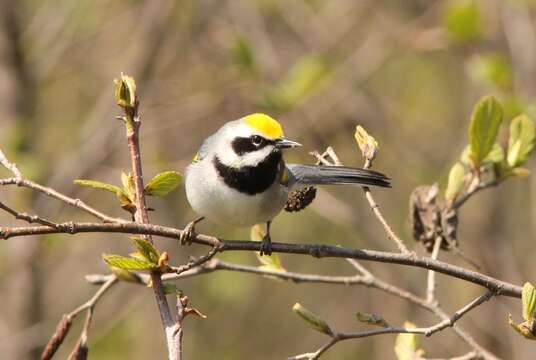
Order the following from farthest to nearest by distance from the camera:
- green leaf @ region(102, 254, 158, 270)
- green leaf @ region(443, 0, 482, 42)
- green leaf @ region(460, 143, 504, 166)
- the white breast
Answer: green leaf @ region(443, 0, 482, 42), the white breast, green leaf @ region(460, 143, 504, 166), green leaf @ region(102, 254, 158, 270)

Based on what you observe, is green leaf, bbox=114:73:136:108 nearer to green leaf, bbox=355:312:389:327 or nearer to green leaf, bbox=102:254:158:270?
green leaf, bbox=102:254:158:270

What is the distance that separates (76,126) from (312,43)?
9.63 feet

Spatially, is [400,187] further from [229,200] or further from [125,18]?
[229,200]

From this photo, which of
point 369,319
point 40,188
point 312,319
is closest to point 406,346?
point 369,319

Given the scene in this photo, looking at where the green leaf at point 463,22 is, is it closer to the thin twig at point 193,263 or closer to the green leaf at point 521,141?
the green leaf at point 521,141

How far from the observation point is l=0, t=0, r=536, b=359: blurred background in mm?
5746

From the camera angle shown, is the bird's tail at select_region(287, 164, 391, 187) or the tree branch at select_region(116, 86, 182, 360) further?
the bird's tail at select_region(287, 164, 391, 187)

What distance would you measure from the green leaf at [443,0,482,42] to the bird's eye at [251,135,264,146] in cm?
226

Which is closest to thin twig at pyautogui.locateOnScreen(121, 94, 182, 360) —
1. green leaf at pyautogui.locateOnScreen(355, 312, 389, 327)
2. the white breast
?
green leaf at pyautogui.locateOnScreen(355, 312, 389, 327)

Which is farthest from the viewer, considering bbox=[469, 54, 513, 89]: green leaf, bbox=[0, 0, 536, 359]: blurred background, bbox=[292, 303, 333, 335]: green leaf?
bbox=[0, 0, 536, 359]: blurred background

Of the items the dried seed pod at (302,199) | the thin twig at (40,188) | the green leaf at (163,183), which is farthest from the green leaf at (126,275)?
the dried seed pod at (302,199)

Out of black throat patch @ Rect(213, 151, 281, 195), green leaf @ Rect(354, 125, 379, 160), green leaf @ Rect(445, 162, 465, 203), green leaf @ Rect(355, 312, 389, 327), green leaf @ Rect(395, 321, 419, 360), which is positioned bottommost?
green leaf @ Rect(395, 321, 419, 360)

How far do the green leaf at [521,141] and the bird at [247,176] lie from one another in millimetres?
600

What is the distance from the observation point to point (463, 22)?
17.6 ft
